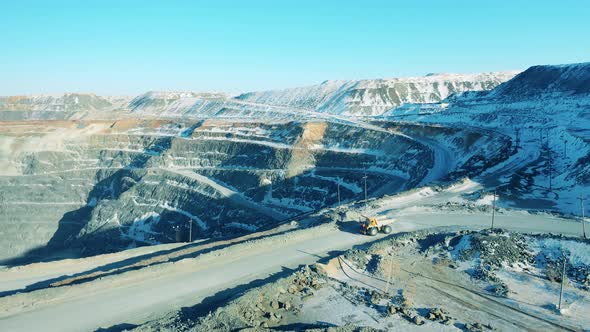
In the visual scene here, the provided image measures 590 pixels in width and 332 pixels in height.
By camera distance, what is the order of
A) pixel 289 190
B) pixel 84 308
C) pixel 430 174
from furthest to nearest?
1. pixel 289 190
2. pixel 430 174
3. pixel 84 308

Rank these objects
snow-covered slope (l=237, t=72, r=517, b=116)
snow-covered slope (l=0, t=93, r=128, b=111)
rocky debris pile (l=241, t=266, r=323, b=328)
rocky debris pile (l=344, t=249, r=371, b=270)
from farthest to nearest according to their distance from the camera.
Result: snow-covered slope (l=0, t=93, r=128, b=111) → snow-covered slope (l=237, t=72, r=517, b=116) → rocky debris pile (l=344, t=249, r=371, b=270) → rocky debris pile (l=241, t=266, r=323, b=328)

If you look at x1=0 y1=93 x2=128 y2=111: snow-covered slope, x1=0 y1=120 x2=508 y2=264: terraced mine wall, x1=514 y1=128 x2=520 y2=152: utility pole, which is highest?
x1=0 y1=93 x2=128 y2=111: snow-covered slope

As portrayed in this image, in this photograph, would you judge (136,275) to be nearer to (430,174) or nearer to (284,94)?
(430,174)

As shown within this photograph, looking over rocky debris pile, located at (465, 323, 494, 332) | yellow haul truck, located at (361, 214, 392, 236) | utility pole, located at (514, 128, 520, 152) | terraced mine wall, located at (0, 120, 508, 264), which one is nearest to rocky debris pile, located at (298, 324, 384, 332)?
rocky debris pile, located at (465, 323, 494, 332)

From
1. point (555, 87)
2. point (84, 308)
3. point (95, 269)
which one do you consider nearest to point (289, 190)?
point (95, 269)

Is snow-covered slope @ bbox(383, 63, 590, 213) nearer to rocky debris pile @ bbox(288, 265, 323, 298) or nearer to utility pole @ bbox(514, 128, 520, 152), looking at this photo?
utility pole @ bbox(514, 128, 520, 152)

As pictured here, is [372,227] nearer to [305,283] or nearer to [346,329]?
[305,283]

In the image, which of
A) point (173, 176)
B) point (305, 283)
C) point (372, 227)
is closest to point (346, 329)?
point (305, 283)
